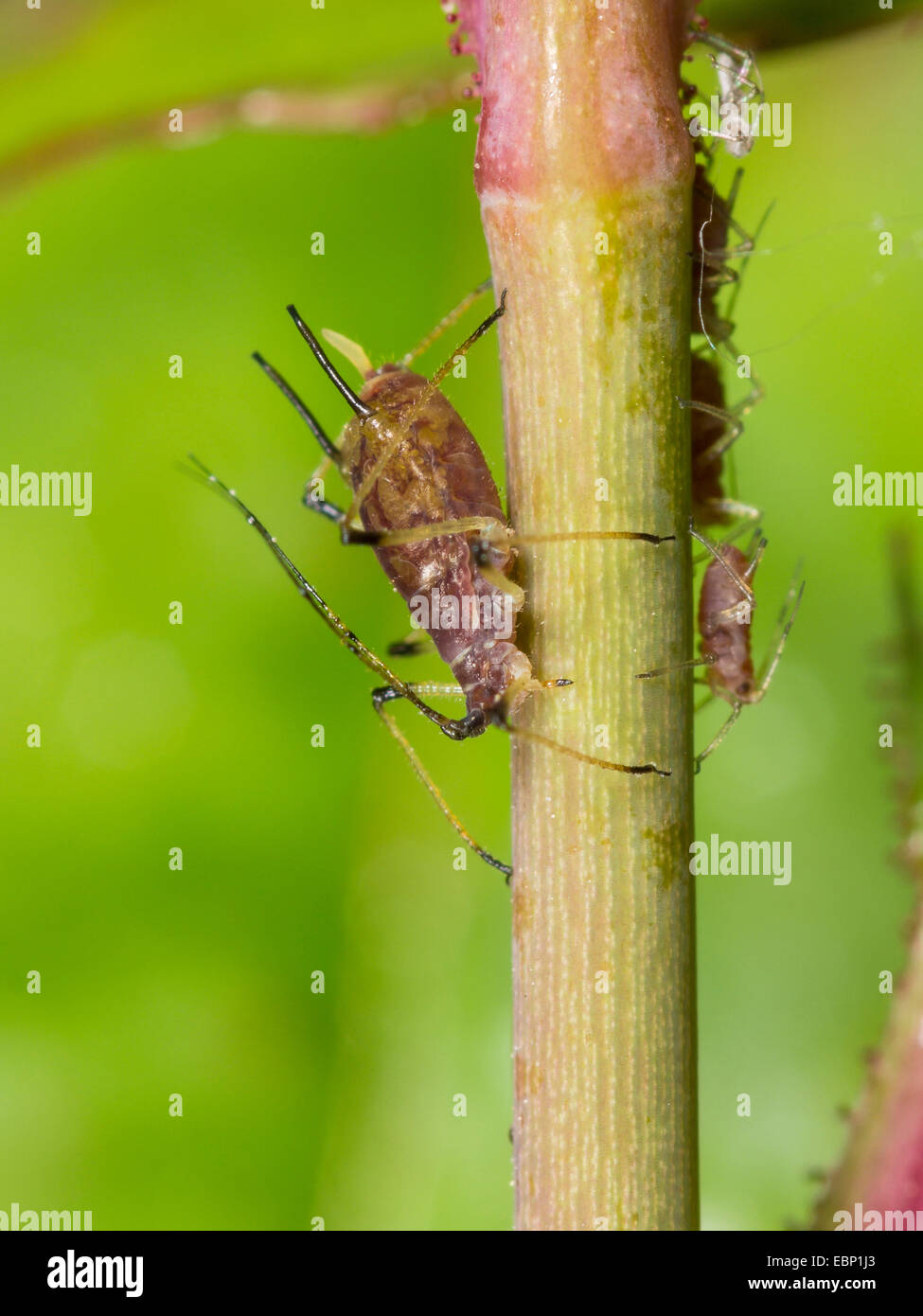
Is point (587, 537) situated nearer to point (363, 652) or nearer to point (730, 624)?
point (363, 652)

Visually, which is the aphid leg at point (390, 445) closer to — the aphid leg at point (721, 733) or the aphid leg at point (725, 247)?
the aphid leg at point (725, 247)

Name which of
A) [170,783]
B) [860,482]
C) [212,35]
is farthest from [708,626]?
[212,35]

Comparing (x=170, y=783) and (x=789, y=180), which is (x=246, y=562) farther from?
(x=789, y=180)

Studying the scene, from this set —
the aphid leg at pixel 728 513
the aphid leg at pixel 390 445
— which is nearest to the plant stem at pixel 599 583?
the aphid leg at pixel 390 445

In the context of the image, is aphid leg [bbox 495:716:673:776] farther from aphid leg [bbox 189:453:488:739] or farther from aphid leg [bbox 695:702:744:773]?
aphid leg [bbox 695:702:744:773]

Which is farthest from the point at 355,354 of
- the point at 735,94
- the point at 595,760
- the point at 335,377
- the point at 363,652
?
the point at 595,760
